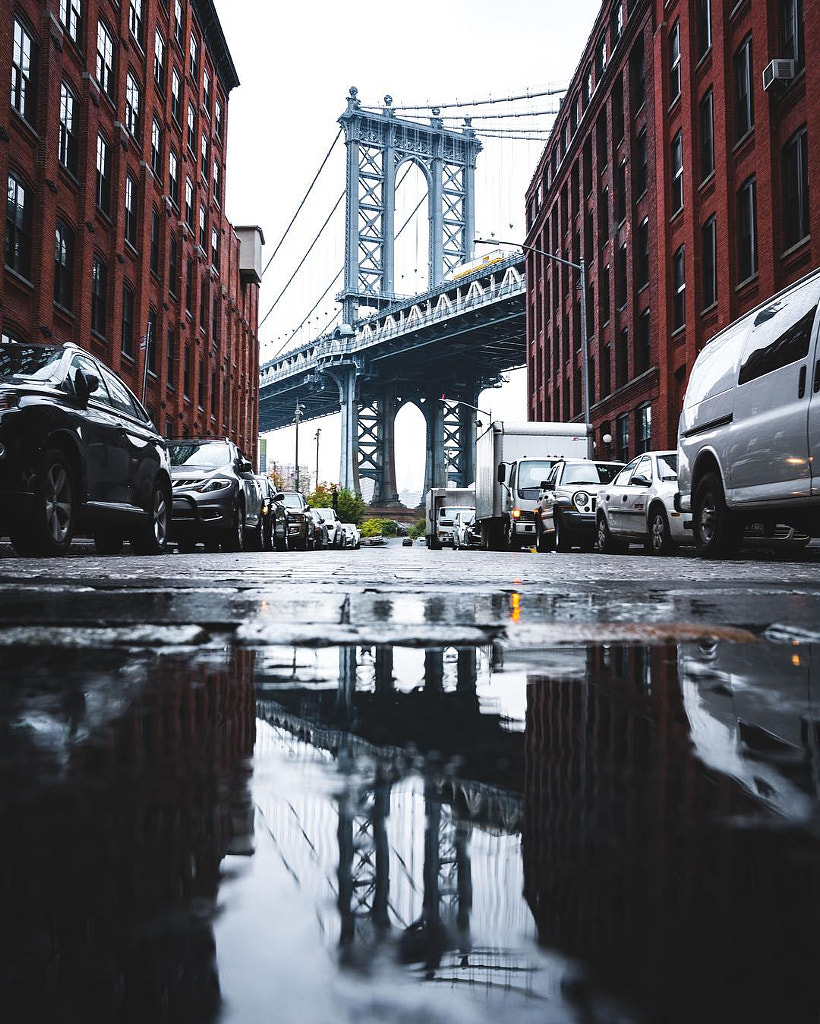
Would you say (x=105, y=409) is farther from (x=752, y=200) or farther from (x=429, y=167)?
(x=429, y=167)

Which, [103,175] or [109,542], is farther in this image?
[103,175]

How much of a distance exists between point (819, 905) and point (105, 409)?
9.14 metres

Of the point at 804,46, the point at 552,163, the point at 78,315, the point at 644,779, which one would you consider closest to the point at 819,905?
the point at 644,779

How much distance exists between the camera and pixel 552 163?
165 feet

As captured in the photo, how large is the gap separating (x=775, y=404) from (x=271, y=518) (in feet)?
40.2

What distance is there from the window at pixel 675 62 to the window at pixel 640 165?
3200mm

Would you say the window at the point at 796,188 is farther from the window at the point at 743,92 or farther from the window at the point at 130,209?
the window at the point at 130,209

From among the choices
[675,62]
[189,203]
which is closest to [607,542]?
[675,62]

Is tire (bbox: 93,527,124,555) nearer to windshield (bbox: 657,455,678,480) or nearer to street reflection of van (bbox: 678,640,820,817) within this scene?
windshield (bbox: 657,455,678,480)

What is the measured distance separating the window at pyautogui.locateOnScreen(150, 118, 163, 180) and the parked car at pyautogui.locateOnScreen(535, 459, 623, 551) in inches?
786

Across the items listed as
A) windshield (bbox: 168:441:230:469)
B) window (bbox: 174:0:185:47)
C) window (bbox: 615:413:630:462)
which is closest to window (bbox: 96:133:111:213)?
window (bbox: 174:0:185:47)

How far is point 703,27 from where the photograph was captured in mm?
26891

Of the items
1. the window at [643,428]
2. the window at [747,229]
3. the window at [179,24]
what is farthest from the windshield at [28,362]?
the window at [179,24]

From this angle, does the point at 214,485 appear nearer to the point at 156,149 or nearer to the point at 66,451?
the point at 66,451
